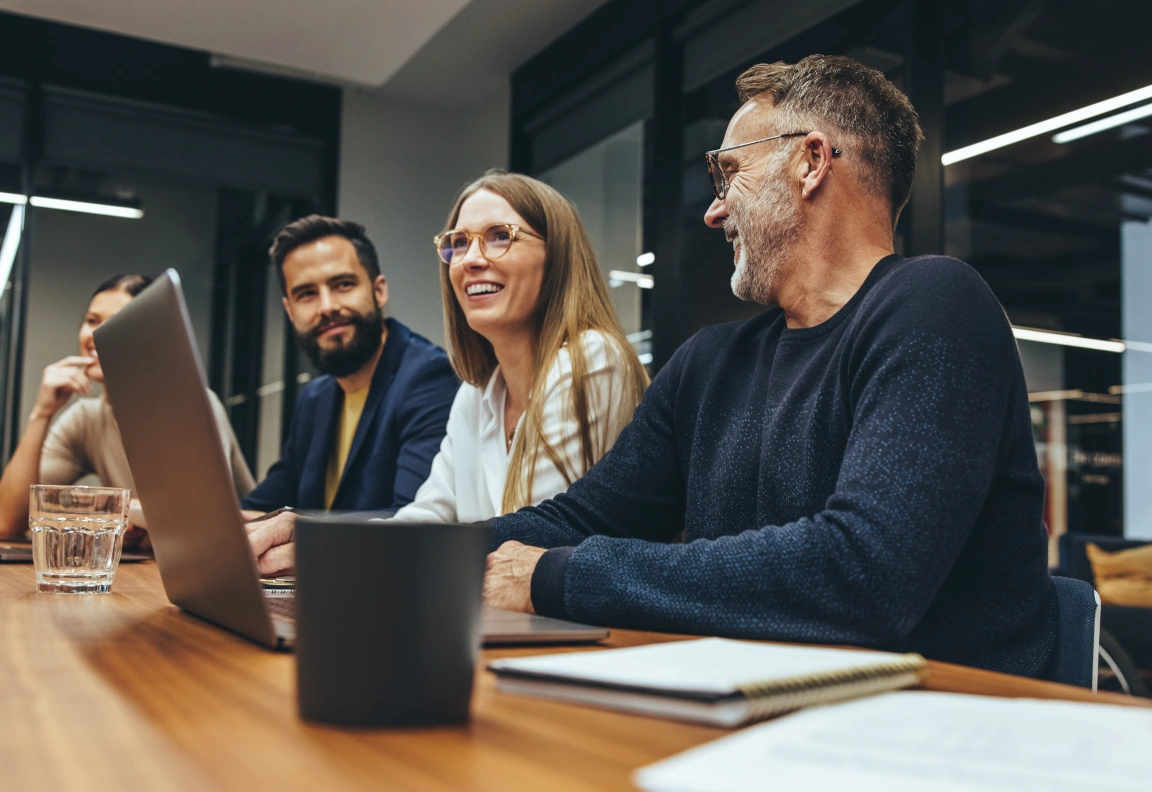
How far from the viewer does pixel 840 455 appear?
3.68 feet

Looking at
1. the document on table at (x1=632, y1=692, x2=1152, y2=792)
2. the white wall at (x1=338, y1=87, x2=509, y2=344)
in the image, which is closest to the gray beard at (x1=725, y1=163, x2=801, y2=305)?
the document on table at (x1=632, y1=692, x2=1152, y2=792)

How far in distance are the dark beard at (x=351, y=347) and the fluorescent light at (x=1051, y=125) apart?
1796 millimetres

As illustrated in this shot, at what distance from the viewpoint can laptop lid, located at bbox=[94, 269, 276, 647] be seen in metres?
0.64

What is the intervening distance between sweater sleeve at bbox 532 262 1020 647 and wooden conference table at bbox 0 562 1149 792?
13cm

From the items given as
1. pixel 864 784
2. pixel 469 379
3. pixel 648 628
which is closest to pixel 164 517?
pixel 648 628

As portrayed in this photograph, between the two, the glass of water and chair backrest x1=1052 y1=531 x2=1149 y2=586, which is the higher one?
the glass of water

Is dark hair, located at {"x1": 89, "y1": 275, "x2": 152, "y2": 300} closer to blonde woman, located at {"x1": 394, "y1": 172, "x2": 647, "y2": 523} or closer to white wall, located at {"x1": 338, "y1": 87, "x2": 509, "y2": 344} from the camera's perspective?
blonde woman, located at {"x1": 394, "y1": 172, "x2": 647, "y2": 523}

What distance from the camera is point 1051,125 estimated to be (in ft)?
11.6

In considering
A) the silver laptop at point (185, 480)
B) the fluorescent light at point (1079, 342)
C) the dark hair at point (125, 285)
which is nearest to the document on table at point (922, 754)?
the silver laptop at point (185, 480)

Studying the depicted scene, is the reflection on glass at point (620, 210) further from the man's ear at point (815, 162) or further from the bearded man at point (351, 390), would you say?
the man's ear at point (815, 162)

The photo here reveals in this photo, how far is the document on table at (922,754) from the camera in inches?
13.4

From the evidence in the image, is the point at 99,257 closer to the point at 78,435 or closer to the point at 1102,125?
the point at 78,435

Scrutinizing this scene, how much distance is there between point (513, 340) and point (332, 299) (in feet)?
3.33

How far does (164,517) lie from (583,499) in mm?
622
